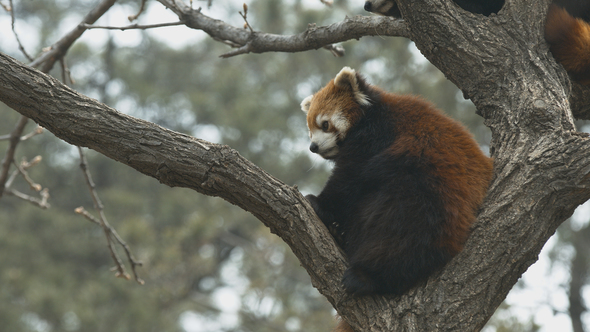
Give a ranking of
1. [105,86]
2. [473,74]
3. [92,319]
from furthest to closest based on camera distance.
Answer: [105,86]
[92,319]
[473,74]

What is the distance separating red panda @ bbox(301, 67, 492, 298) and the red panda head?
0.04 feet

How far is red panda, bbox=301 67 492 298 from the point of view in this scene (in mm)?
2471

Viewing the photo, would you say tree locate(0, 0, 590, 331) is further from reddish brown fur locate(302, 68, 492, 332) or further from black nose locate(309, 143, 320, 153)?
black nose locate(309, 143, 320, 153)

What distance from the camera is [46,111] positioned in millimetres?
2307

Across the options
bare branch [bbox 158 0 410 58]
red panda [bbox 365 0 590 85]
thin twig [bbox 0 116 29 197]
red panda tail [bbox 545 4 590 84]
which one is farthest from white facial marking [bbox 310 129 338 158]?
thin twig [bbox 0 116 29 197]

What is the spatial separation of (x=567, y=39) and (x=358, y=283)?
1805 millimetres

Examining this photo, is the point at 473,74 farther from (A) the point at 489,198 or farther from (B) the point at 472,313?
(B) the point at 472,313

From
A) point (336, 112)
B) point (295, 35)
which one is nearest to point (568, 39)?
point (336, 112)

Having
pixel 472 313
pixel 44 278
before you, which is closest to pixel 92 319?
pixel 44 278

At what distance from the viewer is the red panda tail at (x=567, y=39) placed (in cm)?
286

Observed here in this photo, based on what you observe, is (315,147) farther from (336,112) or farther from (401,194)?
(401,194)

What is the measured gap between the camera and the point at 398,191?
2650mm

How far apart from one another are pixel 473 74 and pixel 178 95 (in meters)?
13.0

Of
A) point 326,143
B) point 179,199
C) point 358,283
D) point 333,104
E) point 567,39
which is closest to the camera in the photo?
point 358,283
